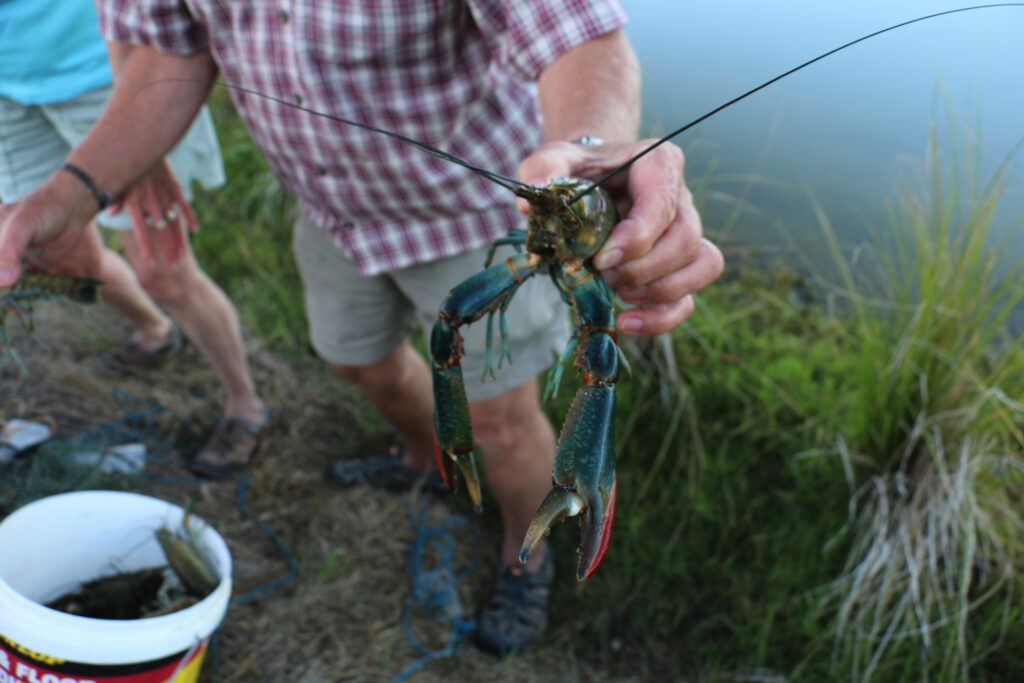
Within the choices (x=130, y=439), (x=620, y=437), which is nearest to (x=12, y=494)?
(x=130, y=439)

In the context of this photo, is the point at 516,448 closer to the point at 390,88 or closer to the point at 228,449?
the point at 390,88

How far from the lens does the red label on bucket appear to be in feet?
5.08

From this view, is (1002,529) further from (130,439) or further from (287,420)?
(130,439)

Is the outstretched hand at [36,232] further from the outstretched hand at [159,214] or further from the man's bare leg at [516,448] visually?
the man's bare leg at [516,448]

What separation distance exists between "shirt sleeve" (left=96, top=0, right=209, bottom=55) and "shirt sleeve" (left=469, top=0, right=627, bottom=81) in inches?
31.7

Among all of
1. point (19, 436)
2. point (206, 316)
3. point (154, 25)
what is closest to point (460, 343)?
point (154, 25)

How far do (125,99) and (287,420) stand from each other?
137 cm

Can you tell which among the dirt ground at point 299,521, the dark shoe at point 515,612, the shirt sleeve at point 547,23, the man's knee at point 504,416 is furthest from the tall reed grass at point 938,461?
the shirt sleeve at point 547,23

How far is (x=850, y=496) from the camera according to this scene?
2.56 meters

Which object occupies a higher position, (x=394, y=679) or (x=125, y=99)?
(x=125, y=99)

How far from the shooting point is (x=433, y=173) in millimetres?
1927

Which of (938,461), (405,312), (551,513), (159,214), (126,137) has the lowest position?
(938,461)

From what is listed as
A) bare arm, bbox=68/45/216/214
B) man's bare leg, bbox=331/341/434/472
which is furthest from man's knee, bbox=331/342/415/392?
bare arm, bbox=68/45/216/214

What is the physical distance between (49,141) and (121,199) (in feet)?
2.95
